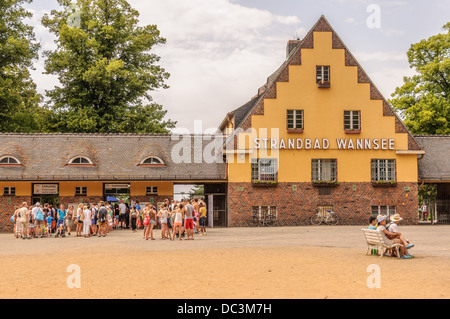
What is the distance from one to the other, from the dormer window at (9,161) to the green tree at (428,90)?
99.1 feet

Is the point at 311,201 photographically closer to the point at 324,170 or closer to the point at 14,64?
the point at 324,170

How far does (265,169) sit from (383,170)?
25.5 ft

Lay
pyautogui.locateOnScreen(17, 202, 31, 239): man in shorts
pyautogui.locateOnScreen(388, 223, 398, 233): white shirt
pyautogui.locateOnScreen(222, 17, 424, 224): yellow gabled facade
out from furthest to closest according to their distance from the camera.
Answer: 1. pyautogui.locateOnScreen(222, 17, 424, 224): yellow gabled facade
2. pyautogui.locateOnScreen(17, 202, 31, 239): man in shorts
3. pyautogui.locateOnScreen(388, 223, 398, 233): white shirt

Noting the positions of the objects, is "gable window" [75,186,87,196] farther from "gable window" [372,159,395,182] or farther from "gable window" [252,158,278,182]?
"gable window" [372,159,395,182]

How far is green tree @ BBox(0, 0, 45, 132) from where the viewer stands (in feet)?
150

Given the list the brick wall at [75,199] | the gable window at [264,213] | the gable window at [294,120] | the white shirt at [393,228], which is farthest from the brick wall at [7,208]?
the white shirt at [393,228]

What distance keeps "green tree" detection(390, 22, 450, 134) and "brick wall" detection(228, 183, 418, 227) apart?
36.6 feet

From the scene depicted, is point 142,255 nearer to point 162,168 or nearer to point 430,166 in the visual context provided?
point 162,168

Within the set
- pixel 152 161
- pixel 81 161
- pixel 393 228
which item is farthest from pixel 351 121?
pixel 393 228

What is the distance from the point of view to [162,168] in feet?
126

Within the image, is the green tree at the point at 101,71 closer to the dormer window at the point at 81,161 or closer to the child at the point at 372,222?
the dormer window at the point at 81,161

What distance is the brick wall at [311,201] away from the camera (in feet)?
124

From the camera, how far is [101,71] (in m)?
45.8

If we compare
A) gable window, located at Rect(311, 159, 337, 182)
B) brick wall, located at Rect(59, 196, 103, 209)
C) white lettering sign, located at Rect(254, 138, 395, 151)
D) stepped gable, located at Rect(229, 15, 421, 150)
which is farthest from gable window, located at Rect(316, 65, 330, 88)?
brick wall, located at Rect(59, 196, 103, 209)
